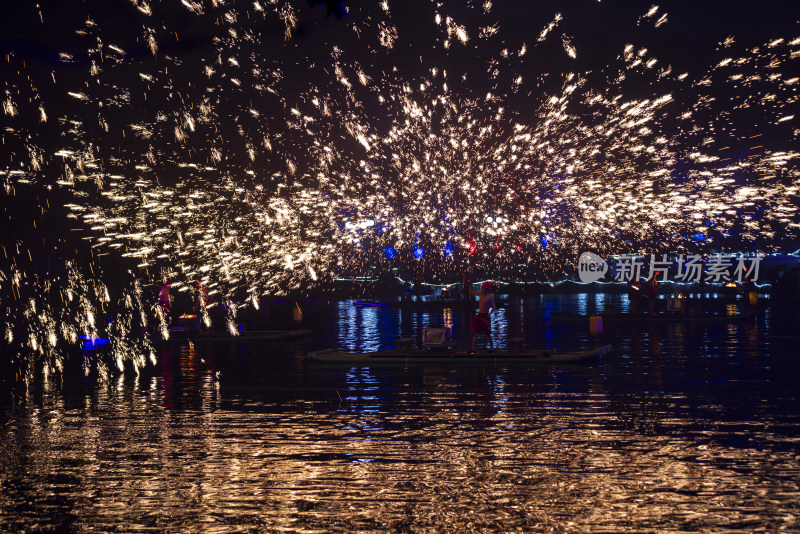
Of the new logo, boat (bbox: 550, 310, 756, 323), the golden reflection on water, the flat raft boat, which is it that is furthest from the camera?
the new logo

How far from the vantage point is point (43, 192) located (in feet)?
102

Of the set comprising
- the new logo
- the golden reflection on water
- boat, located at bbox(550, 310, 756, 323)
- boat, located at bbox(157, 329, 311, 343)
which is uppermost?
the new logo

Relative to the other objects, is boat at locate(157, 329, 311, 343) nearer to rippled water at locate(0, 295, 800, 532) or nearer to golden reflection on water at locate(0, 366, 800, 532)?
rippled water at locate(0, 295, 800, 532)

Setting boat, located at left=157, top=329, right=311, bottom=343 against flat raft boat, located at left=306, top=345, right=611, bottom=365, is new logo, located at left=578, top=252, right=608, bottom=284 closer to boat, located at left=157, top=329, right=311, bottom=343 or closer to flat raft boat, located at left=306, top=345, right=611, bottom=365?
boat, located at left=157, top=329, right=311, bottom=343

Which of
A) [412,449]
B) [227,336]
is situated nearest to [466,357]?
[412,449]

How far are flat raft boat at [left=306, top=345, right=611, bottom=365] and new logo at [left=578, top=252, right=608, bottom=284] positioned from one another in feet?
200

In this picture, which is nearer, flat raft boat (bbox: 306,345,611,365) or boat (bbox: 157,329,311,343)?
flat raft boat (bbox: 306,345,611,365)

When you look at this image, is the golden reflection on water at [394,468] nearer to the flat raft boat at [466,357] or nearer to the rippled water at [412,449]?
the rippled water at [412,449]

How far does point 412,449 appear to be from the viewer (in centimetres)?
934

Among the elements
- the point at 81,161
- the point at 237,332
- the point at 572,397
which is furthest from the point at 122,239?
the point at 572,397

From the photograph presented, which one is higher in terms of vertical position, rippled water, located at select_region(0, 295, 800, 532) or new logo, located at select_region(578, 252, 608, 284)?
new logo, located at select_region(578, 252, 608, 284)

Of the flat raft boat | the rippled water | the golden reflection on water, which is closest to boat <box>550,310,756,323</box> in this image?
the flat raft boat

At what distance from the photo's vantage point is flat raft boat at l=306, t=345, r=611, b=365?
59.0ft

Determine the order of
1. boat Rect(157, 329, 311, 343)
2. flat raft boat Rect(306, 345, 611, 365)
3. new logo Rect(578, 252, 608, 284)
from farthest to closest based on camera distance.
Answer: new logo Rect(578, 252, 608, 284), boat Rect(157, 329, 311, 343), flat raft boat Rect(306, 345, 611, 365)
